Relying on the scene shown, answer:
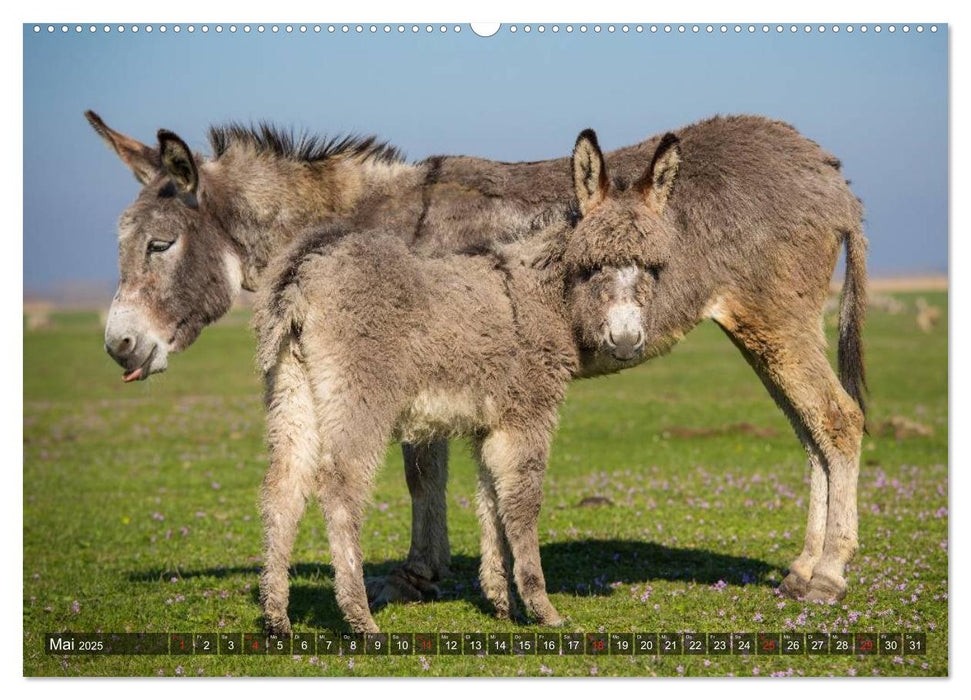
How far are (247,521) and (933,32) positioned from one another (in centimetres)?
867

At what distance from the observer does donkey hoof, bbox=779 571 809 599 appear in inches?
329

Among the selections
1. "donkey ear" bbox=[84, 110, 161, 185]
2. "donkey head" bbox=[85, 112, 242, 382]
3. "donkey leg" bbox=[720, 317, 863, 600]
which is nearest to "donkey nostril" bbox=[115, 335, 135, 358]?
"donkey head" bbox=[85, 112, 242, 382]

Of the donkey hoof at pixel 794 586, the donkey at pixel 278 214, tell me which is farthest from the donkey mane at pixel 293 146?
the donkey hoof at pixel 794 586

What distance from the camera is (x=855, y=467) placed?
846cm

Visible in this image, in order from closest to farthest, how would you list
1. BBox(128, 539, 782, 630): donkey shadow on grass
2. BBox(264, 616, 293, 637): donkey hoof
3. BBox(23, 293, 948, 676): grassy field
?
1. BBox(264, 616, 293, 637): donkey hoof
2. BBox(23, 293, 948, 676): grassy field
3. BBox(128, 539, 782, 630): donkey shadow on grass

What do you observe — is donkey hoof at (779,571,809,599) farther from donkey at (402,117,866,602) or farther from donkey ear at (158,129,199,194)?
donkey ear at (158,129,199,194)

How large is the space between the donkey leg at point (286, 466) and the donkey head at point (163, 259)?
1.09 m

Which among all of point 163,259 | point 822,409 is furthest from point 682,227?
point 163,259

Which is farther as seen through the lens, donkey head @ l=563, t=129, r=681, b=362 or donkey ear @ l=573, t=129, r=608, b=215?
donkey ear @ l=573, t=129, r=608, b=215

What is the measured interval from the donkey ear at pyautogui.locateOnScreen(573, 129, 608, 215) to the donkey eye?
9.81 ft

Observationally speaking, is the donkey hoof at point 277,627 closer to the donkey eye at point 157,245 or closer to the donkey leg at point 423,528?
the donkey leg at point 423,528

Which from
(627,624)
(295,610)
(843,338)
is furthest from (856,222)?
(295,610)

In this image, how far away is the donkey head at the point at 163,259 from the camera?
24.9 feet

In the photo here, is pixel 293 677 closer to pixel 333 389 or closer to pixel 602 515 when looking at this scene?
pixel 333 389
